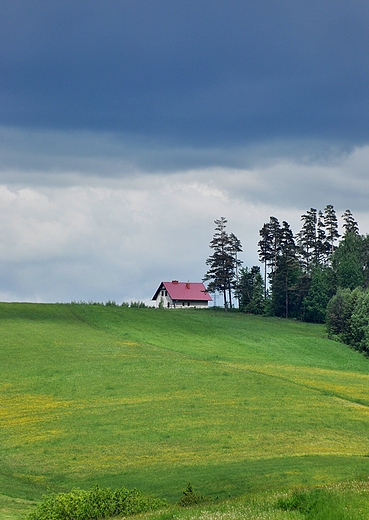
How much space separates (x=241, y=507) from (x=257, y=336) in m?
79.0

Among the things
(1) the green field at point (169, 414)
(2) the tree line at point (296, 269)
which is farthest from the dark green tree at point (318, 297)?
(1) the green field at point (169, 414)

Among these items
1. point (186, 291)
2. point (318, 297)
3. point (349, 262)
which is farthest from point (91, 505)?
point (186, 291)

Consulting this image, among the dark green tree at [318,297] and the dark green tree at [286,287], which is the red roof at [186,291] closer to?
the dark green tree at [286,287]

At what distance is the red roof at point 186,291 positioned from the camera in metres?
173

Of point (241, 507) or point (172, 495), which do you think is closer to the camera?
point (241, 507)

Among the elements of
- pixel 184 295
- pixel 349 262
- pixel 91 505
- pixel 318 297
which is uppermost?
pixel 349 262

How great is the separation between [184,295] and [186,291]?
1854 millimetres

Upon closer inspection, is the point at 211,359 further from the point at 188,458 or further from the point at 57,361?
the point at 188,458

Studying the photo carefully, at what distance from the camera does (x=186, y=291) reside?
175125mm

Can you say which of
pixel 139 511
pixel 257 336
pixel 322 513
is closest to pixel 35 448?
pixel 139 511

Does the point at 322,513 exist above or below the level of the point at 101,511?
above

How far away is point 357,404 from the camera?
56.3 metres

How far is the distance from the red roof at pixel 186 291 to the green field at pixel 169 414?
85.1 metres

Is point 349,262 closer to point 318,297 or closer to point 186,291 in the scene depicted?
point 318,297
